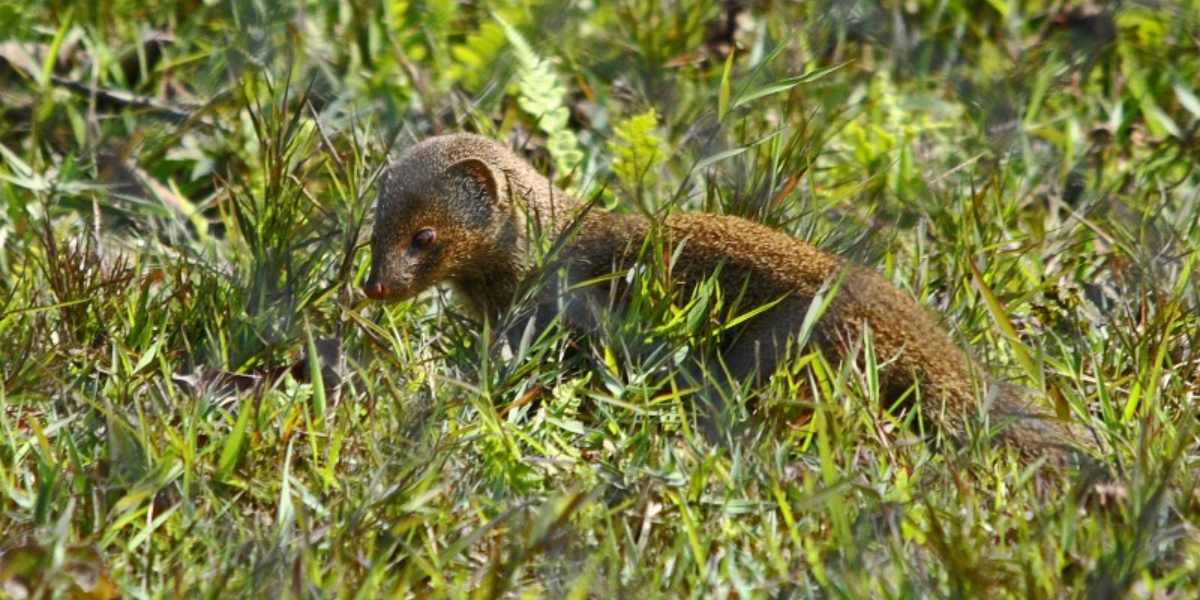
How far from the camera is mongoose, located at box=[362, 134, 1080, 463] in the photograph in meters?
3.56

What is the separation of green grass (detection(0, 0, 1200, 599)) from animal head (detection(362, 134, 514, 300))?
0.09 meters

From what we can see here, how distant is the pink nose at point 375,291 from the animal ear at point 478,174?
0.43m

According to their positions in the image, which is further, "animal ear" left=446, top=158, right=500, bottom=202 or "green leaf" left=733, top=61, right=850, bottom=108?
"animal ear" left=446, top=158, right=500, bottom=202

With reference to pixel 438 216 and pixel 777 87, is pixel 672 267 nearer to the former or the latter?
pixel 777 87

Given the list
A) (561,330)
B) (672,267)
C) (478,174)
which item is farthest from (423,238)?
(672,267)

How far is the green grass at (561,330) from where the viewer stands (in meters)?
2.84

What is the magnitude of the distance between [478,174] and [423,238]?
242mm

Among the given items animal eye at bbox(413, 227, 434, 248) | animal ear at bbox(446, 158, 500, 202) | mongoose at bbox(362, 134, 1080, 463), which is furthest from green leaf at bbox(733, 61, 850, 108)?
animal eye at bbox(413, 227, 434, 248)

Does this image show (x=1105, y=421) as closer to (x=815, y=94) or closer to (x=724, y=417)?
Result: (x=724, y=417)

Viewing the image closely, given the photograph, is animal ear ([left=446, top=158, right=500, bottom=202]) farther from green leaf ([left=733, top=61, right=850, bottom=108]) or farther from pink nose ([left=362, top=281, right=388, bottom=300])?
green leaf ([left=733, top=61, right=850, bottom=108])

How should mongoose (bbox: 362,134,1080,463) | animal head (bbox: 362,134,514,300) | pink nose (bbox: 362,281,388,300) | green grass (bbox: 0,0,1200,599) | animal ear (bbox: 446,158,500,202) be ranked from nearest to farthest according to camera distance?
green grass (bbox: 0,0,1200,599) < mongoose (bbox: 362,134,1080,463) < pink nose (bbox: 362,281,388,300) < animal head (bbox: 362,134,514,300) < animal ear (bbox: 446,158,500,202)

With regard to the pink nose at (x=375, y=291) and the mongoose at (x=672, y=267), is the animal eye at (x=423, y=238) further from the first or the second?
the pink nose at (x=375, y=291)

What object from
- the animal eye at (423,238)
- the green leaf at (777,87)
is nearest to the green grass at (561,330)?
the green leaf at (777,87)

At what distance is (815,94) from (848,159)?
366 mm
